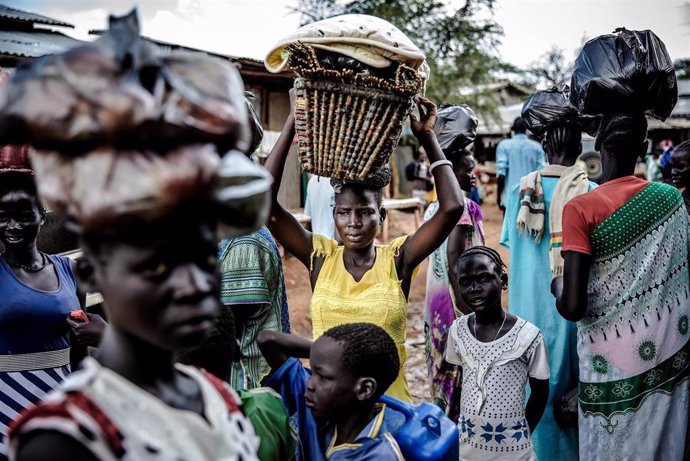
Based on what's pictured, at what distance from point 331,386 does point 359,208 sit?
0.97 metres

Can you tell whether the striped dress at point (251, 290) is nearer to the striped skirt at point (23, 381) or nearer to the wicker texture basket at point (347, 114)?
the wicker texture basket at point (347, 114)

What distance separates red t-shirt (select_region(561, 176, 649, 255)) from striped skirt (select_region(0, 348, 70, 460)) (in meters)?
2.33

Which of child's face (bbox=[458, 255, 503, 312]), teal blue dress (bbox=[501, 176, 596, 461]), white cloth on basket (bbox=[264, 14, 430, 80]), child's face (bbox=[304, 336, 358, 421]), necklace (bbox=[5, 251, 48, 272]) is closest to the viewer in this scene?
child's face (bbox=[304, 336, 358, 421])

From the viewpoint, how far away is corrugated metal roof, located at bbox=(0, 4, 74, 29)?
897 cm

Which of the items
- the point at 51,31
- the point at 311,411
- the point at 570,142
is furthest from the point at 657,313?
the point at 51,31

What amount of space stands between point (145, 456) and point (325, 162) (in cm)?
154

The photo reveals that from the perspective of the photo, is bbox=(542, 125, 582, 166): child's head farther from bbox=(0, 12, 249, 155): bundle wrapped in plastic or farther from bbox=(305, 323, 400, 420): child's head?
bbox=(0, 12, 249, 155): bundle wrapped in plastic

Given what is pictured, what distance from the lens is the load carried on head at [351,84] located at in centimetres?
222

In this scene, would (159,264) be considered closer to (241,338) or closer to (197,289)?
(197,289)

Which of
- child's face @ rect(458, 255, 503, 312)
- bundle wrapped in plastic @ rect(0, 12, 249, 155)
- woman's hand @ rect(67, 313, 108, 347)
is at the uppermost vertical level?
bundle wrapped in plastic @ rect(0, 12, 249, 155)

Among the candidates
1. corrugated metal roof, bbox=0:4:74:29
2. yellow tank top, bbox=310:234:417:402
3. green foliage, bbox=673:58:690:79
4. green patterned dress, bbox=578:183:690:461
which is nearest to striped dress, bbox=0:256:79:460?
yellow tank top, bbox=310:234:417:402

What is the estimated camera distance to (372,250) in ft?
9.55

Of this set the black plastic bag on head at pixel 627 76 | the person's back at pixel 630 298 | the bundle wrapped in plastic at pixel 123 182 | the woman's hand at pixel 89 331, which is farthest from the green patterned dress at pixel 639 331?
the bundle wrapped in plastic at pixel 123 182

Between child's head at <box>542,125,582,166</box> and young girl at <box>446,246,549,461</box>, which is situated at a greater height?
child's head at <box>542,125,582,166</box>
